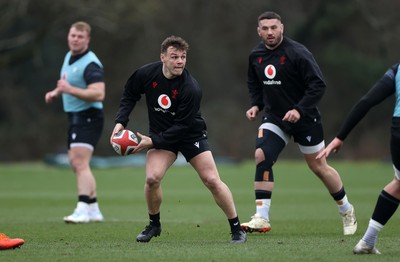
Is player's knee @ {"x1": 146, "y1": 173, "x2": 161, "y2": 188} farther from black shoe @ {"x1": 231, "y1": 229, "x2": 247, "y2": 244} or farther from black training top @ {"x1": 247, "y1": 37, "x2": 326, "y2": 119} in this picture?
black training top @ {"x1": 247, "y1": 37, "x2": 326, "y2": 119}

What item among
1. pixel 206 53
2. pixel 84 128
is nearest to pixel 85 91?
pixel 84 128

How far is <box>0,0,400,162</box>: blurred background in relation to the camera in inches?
1454

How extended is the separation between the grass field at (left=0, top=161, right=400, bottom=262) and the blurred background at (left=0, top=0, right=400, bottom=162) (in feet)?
47.1

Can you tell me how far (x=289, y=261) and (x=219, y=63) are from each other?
119 feet

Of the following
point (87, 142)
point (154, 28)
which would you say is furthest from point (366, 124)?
point (87, 142)

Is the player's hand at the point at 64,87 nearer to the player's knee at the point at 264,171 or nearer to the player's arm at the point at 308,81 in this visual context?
the player's knee at the point at 264,171

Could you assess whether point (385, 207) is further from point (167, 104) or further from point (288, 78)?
point (288, 78)

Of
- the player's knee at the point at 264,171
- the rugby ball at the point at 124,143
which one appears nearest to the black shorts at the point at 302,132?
the player's knee at the point at 264,171

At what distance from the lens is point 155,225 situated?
9250 millimetres

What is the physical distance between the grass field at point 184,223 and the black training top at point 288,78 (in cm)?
141

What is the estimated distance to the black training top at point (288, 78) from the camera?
9.95 metres

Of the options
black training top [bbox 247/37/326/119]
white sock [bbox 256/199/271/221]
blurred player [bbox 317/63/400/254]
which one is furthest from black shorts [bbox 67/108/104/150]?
blurred player [bbox 317/63/400/254]

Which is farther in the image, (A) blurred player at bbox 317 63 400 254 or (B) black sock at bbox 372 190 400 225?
(B) black sock at bbox 372 190 400 225

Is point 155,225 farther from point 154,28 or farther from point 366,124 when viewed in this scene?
point 154,28
